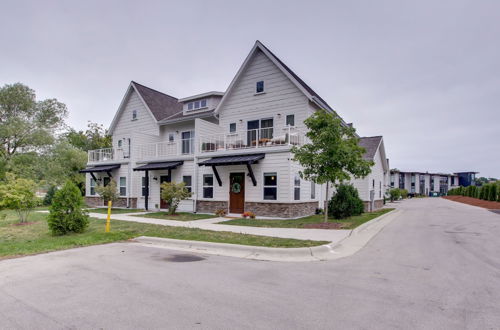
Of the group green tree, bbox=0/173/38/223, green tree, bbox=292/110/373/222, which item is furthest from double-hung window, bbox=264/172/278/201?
green tree, bbox=0/173/38/223

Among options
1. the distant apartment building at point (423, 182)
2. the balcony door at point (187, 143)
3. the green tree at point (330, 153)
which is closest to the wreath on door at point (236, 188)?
the green tree at point (330, 153)

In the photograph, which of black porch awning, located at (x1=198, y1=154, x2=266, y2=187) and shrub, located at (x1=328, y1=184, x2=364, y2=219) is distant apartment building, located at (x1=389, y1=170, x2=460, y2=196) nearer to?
shrub, located at (x1=328, y1=184, x2=364, y2=219)

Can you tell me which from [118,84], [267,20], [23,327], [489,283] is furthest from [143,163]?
[489,283]

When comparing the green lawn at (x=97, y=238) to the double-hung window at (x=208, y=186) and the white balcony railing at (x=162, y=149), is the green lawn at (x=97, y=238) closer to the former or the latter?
the double-hung window at (x=208, y=186)

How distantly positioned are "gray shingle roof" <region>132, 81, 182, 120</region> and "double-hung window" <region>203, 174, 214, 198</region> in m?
8.21

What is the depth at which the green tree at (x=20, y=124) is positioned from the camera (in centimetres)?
2956

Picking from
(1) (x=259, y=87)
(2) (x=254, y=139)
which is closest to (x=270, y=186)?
(2) (x=254, y=139)

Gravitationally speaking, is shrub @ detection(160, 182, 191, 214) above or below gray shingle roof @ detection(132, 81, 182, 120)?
below

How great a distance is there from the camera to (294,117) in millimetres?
16438

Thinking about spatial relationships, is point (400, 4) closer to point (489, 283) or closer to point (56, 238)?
point (489, 283)

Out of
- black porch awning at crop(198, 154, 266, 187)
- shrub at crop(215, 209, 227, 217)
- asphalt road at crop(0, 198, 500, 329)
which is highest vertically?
black porch awning at crop(198, 154, 266, 187)

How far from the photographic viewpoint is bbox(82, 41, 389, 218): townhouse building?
15.0 m

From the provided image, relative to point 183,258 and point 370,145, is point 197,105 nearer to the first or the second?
point 370,145

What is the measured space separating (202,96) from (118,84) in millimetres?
11210
